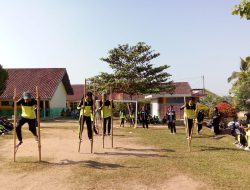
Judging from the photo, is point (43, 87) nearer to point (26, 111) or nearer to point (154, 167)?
point (26, 111)

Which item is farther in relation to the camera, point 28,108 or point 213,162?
point 28,108

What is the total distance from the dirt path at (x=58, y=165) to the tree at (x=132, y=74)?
1887 cm

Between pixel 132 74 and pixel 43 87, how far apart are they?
1370cm

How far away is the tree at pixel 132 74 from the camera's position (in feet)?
115

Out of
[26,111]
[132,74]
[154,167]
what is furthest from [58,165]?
[132,74]

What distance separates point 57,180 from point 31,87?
3680 centimetres

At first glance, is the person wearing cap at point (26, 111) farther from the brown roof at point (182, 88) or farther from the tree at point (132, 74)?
the brown roof at point (182, 88)

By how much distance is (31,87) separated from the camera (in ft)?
146

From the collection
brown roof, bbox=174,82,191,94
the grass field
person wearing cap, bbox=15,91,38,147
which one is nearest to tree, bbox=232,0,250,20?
the grass field

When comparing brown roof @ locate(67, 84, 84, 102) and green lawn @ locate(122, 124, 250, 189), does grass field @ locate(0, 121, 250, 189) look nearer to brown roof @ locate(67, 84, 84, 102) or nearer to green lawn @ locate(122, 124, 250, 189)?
green lawn @ locate(122, 124, 250, 189)

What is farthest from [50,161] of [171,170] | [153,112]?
[153,112]

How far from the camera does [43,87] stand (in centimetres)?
4394

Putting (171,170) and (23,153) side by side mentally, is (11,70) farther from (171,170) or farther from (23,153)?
(171,170)

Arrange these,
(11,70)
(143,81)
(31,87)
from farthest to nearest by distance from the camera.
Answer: (11,70), (31,87), (143,81)
